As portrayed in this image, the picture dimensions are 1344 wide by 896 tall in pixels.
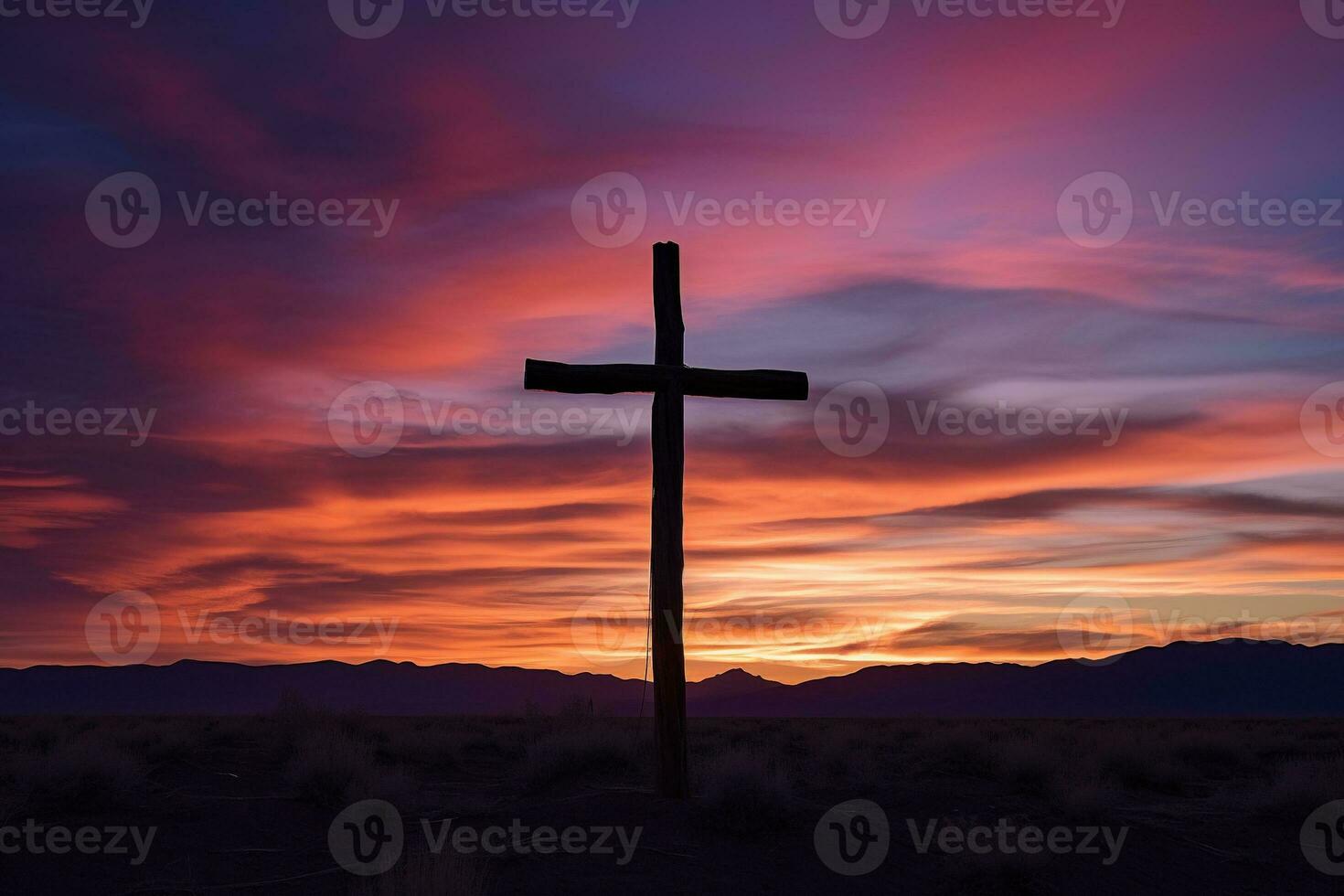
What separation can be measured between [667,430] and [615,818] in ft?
14.8

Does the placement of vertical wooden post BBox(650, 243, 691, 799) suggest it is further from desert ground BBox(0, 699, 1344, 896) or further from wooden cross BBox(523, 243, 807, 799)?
desert ground BBox(0, 699, 1344, 896)

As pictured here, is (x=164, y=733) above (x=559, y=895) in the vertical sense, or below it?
above

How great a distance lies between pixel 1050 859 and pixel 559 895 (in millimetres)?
5522

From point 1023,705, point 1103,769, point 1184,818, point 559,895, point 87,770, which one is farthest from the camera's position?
point 1023,705

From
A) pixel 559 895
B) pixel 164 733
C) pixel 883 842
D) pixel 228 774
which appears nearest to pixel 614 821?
pixel 559 895

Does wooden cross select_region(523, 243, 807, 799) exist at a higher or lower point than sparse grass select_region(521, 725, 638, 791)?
higher

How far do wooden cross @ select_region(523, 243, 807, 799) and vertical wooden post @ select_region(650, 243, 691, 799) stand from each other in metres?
0.01

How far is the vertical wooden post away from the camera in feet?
41.2

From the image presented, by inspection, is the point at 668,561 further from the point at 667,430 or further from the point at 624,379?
the point at 624,379

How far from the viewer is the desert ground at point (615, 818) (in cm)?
1075

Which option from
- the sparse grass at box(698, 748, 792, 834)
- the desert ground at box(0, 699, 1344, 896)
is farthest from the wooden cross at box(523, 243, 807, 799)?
the desert ground at box(0, 699, 1344, 896)

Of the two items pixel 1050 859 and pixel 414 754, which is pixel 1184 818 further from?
pixel 414 754

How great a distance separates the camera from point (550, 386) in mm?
12875

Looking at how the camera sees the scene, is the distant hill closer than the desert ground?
No
